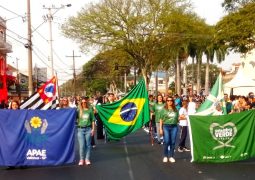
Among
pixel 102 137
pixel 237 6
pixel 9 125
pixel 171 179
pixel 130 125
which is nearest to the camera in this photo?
pixel 171 179

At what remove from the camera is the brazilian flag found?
626 inches

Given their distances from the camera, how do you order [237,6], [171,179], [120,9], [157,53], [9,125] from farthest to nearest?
[157,53], [120,9], [237,6], [9,125], [171,179]

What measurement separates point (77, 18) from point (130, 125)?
34.1 meters

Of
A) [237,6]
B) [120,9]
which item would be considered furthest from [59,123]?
[120,9]

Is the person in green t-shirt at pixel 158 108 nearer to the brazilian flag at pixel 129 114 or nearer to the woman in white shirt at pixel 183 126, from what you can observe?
the brazilian flag at pixel 129 114

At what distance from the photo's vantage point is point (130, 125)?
→ 15.9m

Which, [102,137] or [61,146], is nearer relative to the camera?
[61,146]

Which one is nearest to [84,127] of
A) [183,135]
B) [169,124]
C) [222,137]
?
[169,124]

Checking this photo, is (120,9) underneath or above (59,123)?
above

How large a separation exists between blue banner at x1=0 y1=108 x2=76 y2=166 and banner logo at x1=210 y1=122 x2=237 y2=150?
332 cm

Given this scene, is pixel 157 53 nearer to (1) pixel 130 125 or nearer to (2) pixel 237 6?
(2) pixel 237 6

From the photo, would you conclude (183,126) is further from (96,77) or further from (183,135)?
(96,77)

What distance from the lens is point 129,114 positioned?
52.3 ft

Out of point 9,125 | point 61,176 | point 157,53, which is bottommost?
point 61,176
